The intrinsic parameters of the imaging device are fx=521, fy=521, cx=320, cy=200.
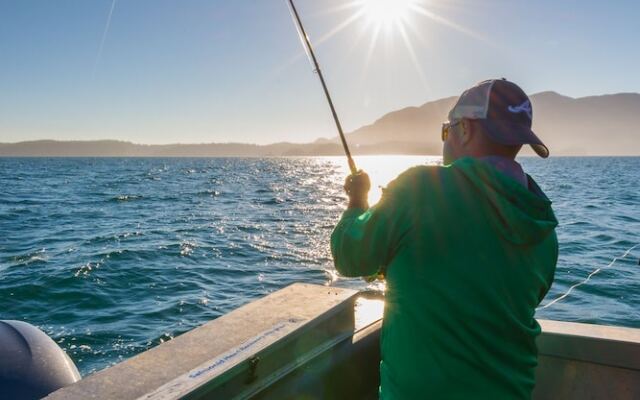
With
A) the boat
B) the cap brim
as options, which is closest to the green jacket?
the cap brim

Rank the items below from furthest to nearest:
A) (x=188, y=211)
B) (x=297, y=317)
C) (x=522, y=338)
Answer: (x=188, y=211), (x=297, y=317), (x=522, y=338)

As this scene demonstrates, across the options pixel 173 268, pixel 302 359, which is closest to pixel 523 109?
pixel 302 359

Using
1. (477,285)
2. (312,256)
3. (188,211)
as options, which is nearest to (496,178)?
(477,285)

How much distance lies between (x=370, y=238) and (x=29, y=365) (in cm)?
274

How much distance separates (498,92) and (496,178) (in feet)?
1.14

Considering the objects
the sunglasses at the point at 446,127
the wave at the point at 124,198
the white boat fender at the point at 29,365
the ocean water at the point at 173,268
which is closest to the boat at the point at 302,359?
the white boat fender at the point at 29,365

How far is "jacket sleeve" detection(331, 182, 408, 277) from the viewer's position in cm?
160

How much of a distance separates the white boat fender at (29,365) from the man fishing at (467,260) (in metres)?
2.44

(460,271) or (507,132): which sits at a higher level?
(507,132)

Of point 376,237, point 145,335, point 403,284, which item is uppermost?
Answer: point 376,237

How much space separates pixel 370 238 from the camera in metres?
1.64

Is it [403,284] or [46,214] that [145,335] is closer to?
[403,284]

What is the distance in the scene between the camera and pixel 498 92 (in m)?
1.74

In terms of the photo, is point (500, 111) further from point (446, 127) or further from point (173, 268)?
point (173, 268)
